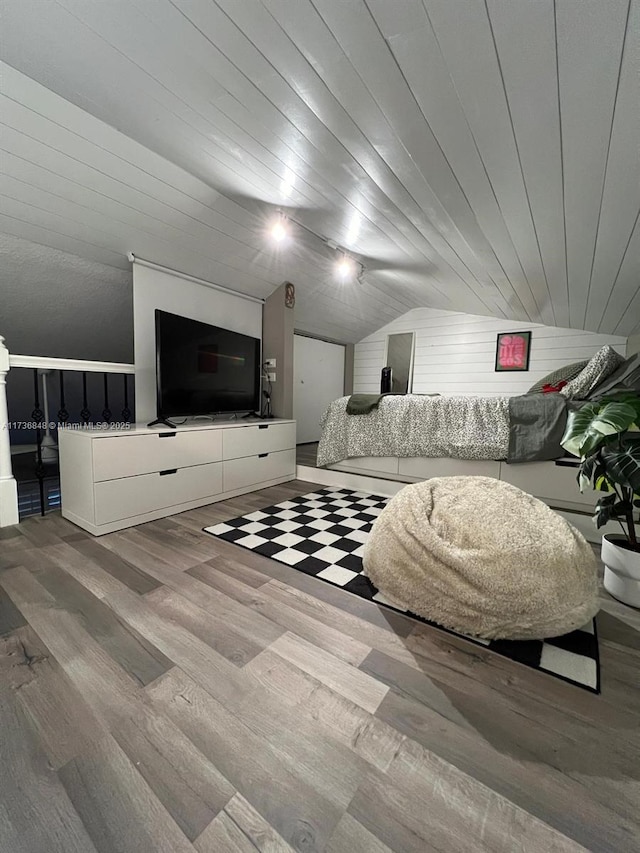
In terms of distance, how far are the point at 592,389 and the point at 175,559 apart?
2.72 m

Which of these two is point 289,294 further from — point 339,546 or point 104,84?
point 339,546

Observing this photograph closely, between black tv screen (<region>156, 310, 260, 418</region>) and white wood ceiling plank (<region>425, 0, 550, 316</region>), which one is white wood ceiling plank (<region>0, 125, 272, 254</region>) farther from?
white wood ceiling plank (<region>425, 0, 550, 316</region>)

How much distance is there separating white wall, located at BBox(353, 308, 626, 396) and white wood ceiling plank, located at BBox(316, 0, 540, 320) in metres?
2.08

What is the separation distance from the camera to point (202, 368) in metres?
2.59

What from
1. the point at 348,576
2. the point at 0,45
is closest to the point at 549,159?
the point at 348,576

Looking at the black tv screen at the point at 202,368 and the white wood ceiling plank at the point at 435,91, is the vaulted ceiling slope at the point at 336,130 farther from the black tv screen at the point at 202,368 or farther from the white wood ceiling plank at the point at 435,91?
the black tv screen at the point at 202,368

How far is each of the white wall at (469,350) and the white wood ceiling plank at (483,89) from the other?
8.53ft

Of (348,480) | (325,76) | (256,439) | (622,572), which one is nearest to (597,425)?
(622,572)

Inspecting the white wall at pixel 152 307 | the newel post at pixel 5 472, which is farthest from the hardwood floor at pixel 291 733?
the white wall at pixel 152 307

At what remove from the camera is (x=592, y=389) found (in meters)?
2.20

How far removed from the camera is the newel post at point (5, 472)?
6.51 ft

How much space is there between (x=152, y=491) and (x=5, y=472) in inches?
34.6

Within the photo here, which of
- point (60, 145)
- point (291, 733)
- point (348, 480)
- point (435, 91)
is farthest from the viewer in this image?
point (348, 480)

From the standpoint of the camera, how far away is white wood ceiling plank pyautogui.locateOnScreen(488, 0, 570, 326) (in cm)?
87
